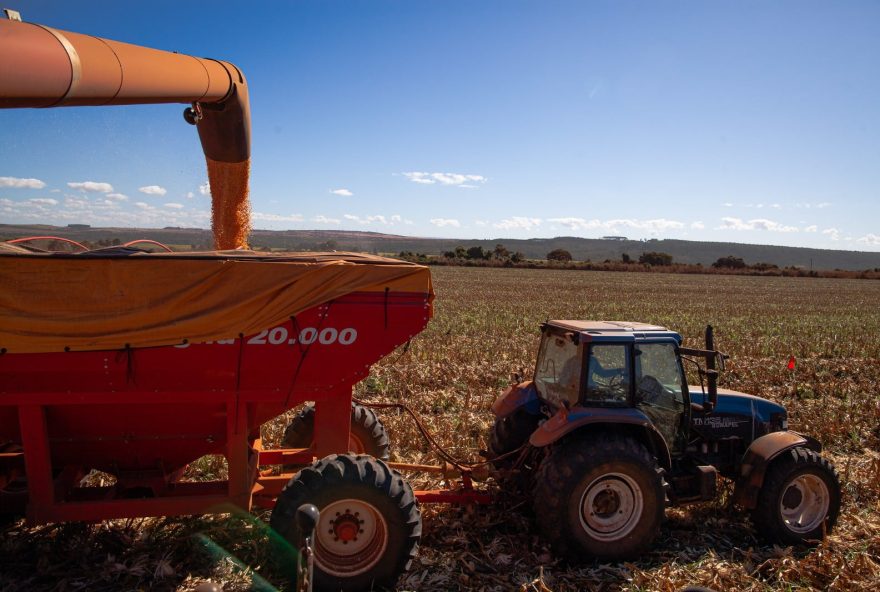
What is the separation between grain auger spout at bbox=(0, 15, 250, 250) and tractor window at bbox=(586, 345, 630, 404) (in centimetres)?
363

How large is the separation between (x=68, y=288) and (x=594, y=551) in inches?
174

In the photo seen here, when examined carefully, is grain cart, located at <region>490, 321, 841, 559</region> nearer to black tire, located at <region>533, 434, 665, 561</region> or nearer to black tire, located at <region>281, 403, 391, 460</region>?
black tire, located at <region>533, 434, 665, 561</region>

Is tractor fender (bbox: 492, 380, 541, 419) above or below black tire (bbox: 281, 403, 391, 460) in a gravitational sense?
above

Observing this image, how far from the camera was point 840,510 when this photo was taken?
18.9 ft

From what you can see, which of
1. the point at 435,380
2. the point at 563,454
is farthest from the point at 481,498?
the point at 435,380

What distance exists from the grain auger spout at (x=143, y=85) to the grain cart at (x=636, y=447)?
11.1 ft

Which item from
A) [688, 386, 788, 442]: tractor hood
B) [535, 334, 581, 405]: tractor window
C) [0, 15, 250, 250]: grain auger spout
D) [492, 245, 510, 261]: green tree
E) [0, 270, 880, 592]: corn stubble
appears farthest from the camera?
[492, 245, 510, 261]: green tree

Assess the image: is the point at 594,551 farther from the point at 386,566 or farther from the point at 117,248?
the point at 117,248

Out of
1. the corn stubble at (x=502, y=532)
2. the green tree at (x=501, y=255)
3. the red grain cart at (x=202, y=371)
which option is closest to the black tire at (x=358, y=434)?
the corn stubble at (x=502, y=532)

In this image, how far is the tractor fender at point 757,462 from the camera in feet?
17.3

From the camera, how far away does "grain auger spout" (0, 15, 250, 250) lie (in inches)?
102

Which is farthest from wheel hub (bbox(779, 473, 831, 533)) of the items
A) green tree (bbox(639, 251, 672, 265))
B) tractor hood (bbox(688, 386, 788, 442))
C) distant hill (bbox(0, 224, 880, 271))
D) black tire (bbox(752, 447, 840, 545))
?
distant hill (bbox(0, 224, 880, 271))

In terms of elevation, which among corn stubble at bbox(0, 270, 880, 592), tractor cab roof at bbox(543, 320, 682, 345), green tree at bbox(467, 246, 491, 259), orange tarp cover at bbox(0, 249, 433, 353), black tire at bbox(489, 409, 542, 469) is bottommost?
corn stubble at bbox(0, 270, 880, 592)

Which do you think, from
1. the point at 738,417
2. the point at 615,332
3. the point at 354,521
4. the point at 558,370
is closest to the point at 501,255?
the point at 738,417
